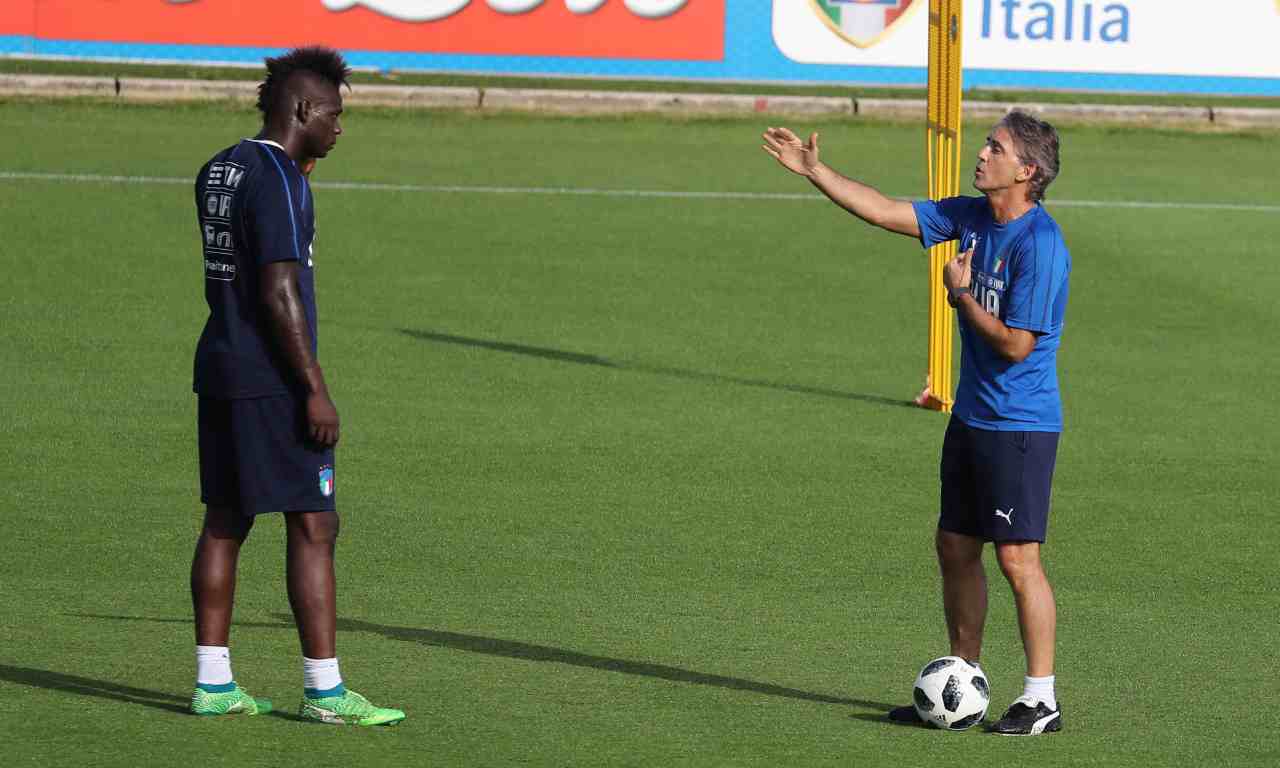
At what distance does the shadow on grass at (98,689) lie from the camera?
704 centimetres

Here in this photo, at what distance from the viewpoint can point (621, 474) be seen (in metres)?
11.2

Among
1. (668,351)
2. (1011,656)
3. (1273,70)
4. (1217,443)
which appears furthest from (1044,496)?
(1273,70)

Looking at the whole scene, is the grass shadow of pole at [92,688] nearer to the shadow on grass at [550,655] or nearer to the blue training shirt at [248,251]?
the shadow on grass at [550,655]

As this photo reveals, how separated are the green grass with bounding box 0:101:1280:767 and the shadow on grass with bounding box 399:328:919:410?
68 millimetres

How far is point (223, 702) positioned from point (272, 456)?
85 centimetres

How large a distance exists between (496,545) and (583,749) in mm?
2991

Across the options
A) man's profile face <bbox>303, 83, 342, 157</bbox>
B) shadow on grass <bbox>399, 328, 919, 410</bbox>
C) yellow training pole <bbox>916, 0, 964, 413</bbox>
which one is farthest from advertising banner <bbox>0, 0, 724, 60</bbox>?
man's profile face <bbox>303, 83, 342, 157</bbox>

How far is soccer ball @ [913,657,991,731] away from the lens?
7012mm

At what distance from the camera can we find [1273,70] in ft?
83.9

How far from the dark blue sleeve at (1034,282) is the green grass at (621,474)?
4.56 ft

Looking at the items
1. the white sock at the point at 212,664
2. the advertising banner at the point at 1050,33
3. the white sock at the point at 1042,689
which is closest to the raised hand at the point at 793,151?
the white sock at the point at 1042,689

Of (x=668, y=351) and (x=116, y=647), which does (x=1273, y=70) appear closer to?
(x=668, y=351)

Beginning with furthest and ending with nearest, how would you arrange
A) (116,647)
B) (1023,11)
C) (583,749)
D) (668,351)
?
(1023,11) < (668,351) < (116,647) < (583,749)

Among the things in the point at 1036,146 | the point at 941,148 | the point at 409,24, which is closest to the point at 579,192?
the point at 409,24
